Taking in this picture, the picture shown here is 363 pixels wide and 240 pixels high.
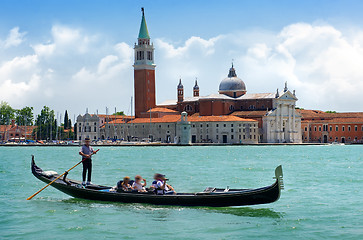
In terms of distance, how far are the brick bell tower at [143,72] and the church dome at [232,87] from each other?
1123 cm

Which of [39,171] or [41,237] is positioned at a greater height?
[39,171]

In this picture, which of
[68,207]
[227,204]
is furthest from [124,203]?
[227,204]

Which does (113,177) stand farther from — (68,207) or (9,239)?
(9,239)

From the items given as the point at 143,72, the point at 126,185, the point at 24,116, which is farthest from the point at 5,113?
the point at 126,185

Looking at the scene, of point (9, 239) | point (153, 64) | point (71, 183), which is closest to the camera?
point (9, 239)

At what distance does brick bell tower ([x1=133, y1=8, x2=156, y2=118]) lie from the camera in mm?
89625

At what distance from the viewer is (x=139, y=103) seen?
91188 millimetres

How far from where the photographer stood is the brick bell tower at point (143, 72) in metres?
89.6

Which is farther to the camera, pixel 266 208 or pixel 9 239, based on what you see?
pixel 266 208

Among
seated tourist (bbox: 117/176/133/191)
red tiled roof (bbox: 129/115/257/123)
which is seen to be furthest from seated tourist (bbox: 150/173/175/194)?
red tiled roof (bbox: 129/115/257/123)

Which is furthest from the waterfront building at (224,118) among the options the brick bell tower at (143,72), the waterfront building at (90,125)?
the waterfront building at (90,125)

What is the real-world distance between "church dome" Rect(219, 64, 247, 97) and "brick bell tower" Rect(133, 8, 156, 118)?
36.8ft

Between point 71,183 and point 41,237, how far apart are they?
4.87m

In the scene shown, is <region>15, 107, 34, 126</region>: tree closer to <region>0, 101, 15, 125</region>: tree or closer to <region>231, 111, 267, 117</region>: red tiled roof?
<region>0, 101, 15, 125</region>: tree
